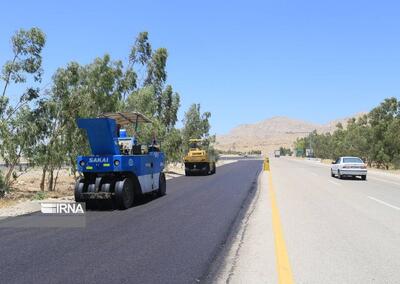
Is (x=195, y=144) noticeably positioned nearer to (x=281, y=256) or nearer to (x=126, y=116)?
(x=126, y=116)

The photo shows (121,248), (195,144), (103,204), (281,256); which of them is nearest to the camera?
(281,256)

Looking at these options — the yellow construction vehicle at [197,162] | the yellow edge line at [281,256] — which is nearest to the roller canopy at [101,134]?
the yellow edge line at [281,256]

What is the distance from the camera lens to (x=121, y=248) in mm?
9078

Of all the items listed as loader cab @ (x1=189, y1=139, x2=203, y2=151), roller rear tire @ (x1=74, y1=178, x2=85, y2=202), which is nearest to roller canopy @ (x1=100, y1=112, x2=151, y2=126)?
roller rear tire @ (x1=74, y1=178, x2=85, y2=202)

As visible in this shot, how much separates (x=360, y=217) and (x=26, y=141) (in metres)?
12.6

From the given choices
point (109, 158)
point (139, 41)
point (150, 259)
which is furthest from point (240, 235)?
point (139, 41)

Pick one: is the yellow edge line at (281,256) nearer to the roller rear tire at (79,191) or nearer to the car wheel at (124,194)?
the car wheel at (124,194)

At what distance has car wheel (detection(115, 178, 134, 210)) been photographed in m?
15.2

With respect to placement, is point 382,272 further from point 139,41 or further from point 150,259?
point 139,41

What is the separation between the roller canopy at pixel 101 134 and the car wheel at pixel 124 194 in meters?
1.17

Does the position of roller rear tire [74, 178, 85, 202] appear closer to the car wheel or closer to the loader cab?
the car wheel

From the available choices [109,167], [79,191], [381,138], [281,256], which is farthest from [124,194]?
[381,138]

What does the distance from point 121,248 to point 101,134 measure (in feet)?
24.2

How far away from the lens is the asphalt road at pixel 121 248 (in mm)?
7207
